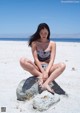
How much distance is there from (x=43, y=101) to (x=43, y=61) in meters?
1.24

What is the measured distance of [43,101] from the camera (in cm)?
680

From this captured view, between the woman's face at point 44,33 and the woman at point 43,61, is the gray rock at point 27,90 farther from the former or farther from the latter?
the woman's face at point 44,33

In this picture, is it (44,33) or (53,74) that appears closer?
(53,74)

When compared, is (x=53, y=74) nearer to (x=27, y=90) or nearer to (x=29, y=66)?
(x=29, y=66)

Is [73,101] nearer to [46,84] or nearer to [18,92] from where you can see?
[46,84]

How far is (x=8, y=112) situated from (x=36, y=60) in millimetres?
1446

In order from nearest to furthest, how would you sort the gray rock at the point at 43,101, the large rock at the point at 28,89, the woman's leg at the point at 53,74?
1. the gray rock at the point at 43,101
2. the woman's leg at the point at 53,74
3. the large rock at the point at 28,89

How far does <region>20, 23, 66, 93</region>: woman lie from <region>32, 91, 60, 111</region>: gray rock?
239mm

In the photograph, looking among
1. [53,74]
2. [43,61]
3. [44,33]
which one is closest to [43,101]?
[53,74]

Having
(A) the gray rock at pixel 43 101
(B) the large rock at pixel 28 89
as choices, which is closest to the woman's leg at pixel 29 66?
(B) the large rock at pixel 28 89

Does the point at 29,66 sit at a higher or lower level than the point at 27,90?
higher

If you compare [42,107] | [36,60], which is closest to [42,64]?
[36,60]

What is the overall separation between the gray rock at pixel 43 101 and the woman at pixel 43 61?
0.24 meters

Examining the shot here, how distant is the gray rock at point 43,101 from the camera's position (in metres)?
6.76
